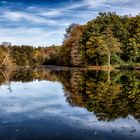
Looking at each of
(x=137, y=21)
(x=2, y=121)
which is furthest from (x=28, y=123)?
(x=137, y=21)

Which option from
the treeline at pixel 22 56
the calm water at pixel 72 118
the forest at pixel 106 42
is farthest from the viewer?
the treeline at pixel 22 56

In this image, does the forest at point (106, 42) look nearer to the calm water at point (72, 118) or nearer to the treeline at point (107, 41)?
the treeline at point (107, 41)

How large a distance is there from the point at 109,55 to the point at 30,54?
88.2 m

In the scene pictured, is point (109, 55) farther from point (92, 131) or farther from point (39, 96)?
point (92, 131)

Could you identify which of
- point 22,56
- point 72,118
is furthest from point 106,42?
point 72,118

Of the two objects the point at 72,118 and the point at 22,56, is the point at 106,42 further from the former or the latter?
the point at 72,118

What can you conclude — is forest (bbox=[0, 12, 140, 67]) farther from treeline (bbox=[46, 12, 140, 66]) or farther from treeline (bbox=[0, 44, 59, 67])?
treeline (bbox=[0, 44, 59, 67])

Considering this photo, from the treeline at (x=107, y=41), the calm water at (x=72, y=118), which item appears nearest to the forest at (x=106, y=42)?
the treeline at (x=107, y=41)

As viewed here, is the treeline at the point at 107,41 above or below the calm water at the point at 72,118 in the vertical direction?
above

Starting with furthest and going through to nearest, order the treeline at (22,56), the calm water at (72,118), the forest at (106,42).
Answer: the treeline at (22,56) < the forest at (106,42) < the calm water at (72,118)

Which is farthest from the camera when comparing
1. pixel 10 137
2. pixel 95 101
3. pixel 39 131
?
pixel 95 101

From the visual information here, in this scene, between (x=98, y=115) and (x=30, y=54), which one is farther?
(x=30, y=54)

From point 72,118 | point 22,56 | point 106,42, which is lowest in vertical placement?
point 72,118

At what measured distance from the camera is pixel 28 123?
16875mm
